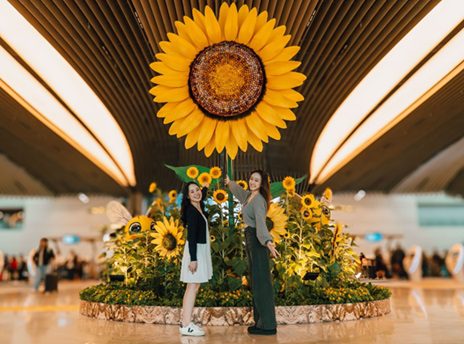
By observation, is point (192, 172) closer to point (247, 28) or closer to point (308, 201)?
point (308, 201)

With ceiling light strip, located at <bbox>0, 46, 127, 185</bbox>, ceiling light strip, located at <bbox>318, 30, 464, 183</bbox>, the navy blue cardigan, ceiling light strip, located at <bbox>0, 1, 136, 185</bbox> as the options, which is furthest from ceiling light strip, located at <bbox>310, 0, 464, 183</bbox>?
ceiling light strip, located at <bbox>0, 46, 127, 185</bbox>

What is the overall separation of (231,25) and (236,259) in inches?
110

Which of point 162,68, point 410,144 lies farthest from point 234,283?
point 410,144

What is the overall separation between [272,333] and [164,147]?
11.8 metres

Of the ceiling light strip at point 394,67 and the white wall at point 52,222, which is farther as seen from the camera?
the white wall at point 52,222

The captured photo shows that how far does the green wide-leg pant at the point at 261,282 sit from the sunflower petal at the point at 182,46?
5.99ft

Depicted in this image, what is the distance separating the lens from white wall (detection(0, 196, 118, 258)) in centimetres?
2544

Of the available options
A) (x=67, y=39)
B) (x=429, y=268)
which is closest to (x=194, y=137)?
(x=67, y=39)

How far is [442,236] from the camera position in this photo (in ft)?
86.1

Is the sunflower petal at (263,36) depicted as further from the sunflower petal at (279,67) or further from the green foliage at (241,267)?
the green foliage at (241,267)

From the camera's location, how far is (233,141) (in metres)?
4.84

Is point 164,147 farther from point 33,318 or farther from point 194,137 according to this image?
point 194,137

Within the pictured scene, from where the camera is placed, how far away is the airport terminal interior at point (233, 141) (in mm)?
4793

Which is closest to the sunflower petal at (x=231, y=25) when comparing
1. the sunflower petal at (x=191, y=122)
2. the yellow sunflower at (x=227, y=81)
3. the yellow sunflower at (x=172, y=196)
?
the yellow sunflower at (x=227, y=81)
